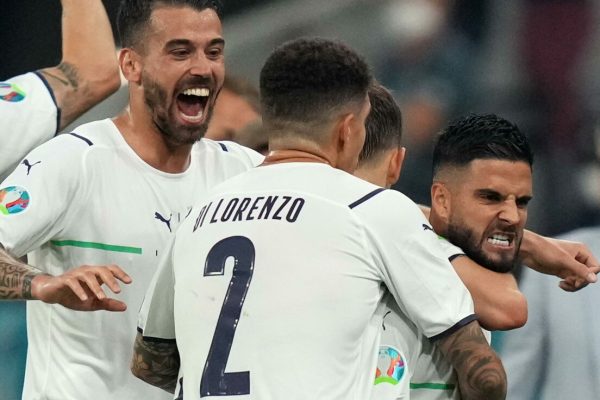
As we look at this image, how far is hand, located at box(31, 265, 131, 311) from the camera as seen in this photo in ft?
8.63

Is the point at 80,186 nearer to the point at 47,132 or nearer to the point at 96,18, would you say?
the point at 47,132

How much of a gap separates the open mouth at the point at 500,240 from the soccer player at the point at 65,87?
1.32 metres

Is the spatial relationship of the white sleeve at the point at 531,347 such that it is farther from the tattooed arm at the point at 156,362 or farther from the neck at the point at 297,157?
the neck at the point at 297,157

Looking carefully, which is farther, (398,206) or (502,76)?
(502,76)

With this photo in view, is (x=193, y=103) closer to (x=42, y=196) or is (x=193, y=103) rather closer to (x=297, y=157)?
(x=42, y=196)

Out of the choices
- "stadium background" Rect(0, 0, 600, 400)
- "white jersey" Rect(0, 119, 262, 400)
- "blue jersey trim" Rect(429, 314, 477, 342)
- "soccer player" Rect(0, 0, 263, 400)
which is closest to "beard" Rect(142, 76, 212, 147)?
"soccer player" Rect(0, 0, 263, 400)

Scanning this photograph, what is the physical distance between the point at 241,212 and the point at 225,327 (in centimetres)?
25

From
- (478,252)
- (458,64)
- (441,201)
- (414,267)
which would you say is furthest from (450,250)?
(458,64)

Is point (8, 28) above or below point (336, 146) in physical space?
above

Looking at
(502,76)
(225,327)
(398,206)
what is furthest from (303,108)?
(502,76)

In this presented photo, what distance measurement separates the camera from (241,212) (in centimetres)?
257

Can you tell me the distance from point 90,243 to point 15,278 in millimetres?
336

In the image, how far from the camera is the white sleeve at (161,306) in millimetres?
2766

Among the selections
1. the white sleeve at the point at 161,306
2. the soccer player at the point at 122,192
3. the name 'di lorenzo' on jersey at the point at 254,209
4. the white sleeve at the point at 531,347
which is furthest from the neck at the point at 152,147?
the white sleeve at the point at 531,347
